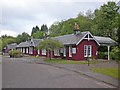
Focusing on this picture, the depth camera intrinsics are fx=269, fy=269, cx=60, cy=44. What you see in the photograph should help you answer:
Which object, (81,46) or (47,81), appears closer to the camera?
(47,81)

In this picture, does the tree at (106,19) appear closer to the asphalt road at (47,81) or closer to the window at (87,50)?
the window at (87,50)

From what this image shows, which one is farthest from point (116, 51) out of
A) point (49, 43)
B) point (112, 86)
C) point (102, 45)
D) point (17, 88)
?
point (102, 45)

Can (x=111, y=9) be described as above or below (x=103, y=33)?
above

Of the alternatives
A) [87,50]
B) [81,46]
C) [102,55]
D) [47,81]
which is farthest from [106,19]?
[47,81]

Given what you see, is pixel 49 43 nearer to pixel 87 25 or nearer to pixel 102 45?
pixel 102 45

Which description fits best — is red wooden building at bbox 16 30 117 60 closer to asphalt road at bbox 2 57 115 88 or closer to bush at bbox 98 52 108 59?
bush at bbox 98 52 108 59

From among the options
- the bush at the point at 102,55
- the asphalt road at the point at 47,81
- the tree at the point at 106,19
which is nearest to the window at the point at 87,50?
the bush at the point at 102,55

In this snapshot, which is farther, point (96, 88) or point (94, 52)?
point (94, 52)

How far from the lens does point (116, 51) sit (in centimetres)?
1641

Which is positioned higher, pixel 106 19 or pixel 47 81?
pixel 106 19

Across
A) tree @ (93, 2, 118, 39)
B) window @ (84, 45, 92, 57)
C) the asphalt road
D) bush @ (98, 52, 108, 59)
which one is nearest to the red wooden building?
window @ (84, 45, 92, 57)

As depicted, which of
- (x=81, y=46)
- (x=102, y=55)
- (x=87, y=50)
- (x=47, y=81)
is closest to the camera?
(x=47, y=81)

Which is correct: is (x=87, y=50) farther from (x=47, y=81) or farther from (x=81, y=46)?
(x=47, y=81)

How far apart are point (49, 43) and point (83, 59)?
5.83 meters
